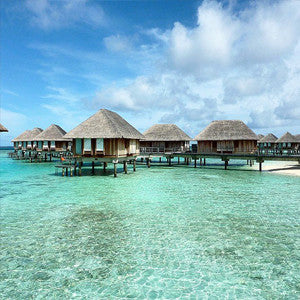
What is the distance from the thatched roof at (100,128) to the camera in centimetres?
2421

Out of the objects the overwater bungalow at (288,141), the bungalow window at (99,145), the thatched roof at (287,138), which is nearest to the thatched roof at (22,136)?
the bungalow window at (99,145)

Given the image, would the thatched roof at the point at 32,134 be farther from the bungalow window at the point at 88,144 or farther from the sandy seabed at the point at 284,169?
the sandy seabed at the point at 284,169

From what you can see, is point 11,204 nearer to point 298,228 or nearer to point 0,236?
point 0,236

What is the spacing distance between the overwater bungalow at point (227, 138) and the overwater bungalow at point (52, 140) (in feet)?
81.2

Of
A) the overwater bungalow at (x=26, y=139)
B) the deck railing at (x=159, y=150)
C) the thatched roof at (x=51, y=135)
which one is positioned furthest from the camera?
the overwater bungalow at (x=26, y=139)

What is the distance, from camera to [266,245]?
8422mm

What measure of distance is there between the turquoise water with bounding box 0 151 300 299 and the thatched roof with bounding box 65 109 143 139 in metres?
10.1

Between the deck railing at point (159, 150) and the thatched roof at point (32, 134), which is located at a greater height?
the thatched roof at point (32, 134)

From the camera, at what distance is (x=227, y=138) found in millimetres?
34062

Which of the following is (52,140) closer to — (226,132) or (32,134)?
(32,134)

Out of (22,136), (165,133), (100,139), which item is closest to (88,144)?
(100,139)

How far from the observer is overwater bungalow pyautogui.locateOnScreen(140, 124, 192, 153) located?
1491 inches

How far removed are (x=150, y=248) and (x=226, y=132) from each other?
29.3m

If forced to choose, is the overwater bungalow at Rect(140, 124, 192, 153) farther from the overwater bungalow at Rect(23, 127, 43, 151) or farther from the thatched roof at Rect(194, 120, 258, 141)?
the overwater bungalow at Rect(23, 127, 43, 151)
